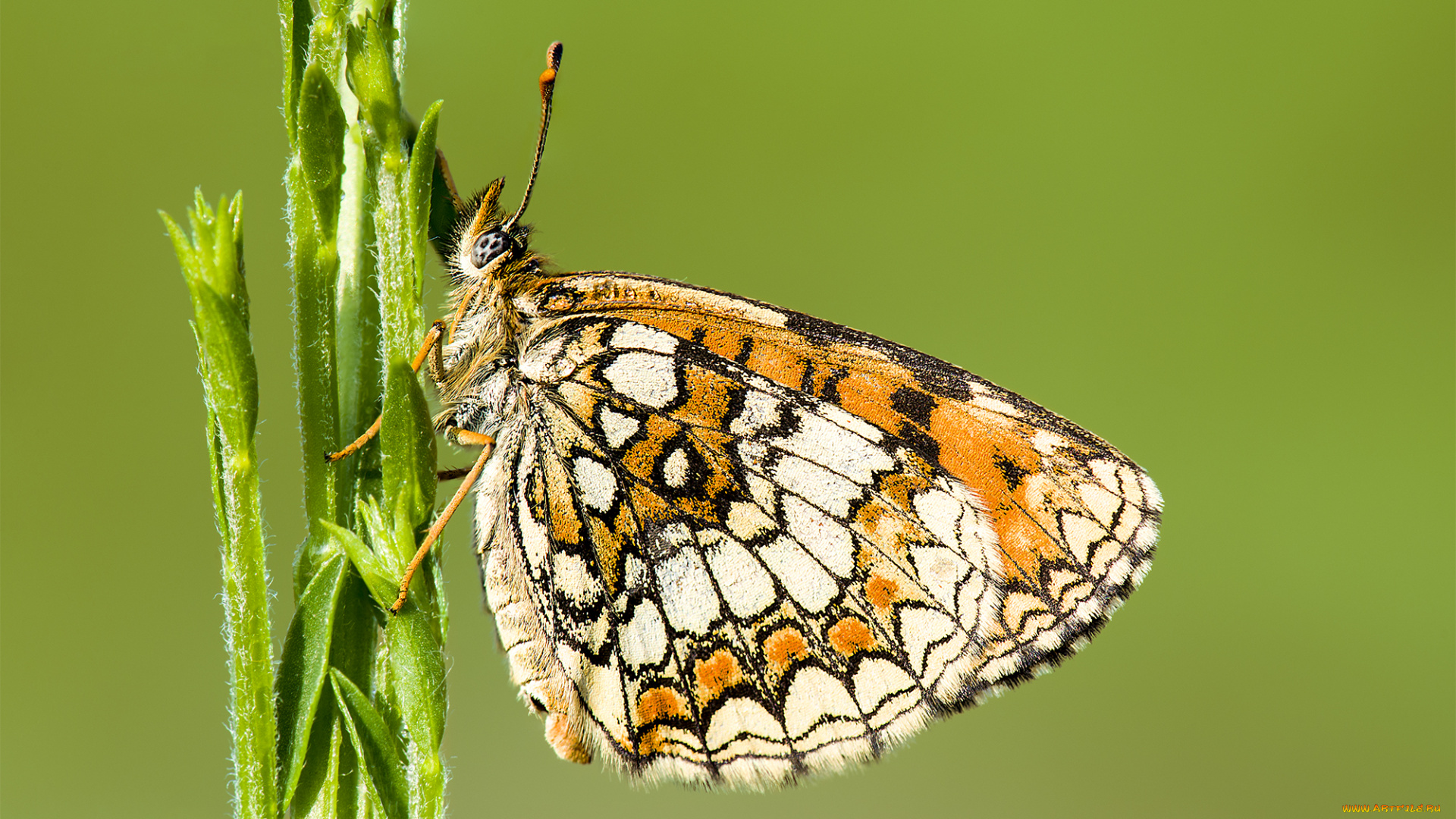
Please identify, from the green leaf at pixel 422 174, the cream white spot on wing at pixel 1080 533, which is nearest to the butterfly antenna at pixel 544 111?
the green leaf at pixel 422 174

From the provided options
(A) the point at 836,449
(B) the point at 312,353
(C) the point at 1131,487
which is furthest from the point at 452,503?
(C) the point at 1131,487

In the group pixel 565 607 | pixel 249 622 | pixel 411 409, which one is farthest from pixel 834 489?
pixel 249 622

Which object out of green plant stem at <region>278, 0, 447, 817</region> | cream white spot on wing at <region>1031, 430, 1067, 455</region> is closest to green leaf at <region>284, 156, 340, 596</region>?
green plant stem at <region>278, 0, 447, 817</region>

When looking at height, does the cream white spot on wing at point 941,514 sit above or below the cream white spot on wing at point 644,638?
above

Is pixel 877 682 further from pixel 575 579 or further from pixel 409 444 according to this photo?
pixel 409 444

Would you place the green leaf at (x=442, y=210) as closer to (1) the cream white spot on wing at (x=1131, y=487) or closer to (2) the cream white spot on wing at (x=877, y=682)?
(2) the cream white spot on wing at (x=877, y=682)

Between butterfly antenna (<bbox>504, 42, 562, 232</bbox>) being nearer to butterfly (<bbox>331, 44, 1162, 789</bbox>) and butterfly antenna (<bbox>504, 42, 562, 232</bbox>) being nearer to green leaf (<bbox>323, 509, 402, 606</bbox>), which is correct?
butterfly (<bbox>331, 44, 1162, 789</bbox>)

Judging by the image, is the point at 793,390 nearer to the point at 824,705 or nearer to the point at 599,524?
the point at 599,524
